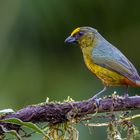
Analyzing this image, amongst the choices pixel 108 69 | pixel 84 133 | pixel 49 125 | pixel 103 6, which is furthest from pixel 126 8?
pixel 49 125

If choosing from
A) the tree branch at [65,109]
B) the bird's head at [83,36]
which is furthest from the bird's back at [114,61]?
the tree branch at [65,109]

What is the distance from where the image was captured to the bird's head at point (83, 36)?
5.68 metres

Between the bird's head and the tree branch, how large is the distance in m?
1.74

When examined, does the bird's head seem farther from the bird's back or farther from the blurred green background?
the blurred green background

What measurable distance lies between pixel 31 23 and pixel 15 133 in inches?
171

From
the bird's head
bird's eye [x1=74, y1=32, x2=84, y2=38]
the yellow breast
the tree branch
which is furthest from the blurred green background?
the tree branch

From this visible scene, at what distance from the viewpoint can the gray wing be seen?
496 centimetres

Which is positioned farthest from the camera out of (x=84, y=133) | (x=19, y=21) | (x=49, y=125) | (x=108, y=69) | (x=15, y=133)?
(x=19, y=21)

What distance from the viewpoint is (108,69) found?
5.15m

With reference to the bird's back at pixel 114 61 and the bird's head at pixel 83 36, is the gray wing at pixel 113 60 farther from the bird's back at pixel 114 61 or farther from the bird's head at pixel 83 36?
the bird's head at pixel 83 36

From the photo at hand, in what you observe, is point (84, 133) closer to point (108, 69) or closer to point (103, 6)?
point (108, 69)

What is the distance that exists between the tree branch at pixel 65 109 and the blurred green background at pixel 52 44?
10.1 ft

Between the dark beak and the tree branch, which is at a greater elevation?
the dark beak

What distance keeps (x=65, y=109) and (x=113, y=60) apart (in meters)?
1.47
